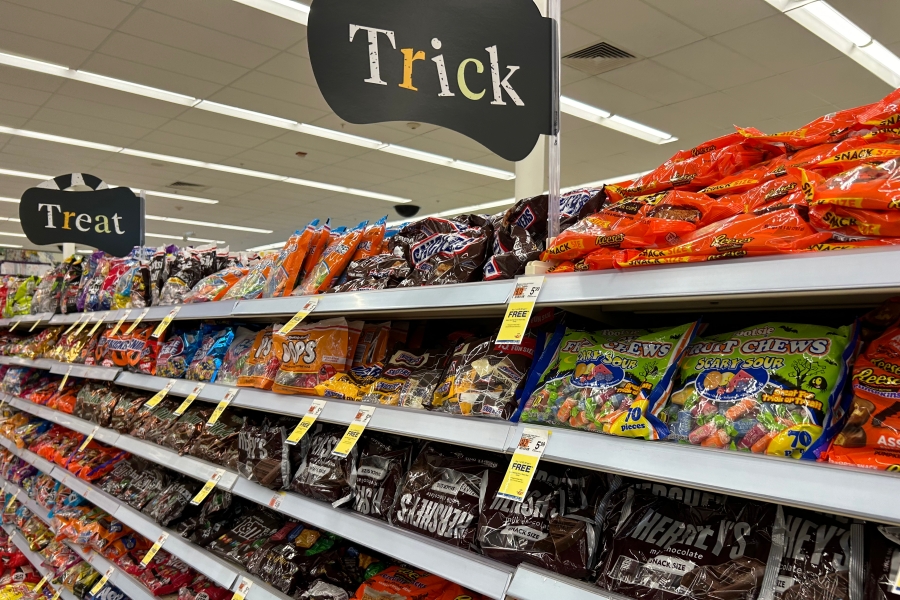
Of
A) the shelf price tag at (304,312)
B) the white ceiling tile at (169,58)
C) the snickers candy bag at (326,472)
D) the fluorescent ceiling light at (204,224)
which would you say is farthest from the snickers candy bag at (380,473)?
the fluorescent ceiling light at (204,224)

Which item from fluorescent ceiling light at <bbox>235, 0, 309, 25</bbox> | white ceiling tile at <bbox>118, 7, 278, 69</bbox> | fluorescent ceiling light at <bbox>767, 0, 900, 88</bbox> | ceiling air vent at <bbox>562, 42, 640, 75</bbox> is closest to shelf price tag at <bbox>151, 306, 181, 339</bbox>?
fluorescent ceiling light at <bbox>235, 0, 309, 25</bbox>

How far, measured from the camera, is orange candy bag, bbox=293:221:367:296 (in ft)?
5.94

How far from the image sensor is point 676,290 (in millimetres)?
930

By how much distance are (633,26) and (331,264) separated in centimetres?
404

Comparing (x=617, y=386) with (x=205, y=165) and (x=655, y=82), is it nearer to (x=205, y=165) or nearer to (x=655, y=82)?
(x=655, y=82)

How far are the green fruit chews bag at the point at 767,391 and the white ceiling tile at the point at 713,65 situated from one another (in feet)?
15.7

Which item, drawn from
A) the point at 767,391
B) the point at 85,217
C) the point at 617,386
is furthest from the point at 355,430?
the point at 85,217

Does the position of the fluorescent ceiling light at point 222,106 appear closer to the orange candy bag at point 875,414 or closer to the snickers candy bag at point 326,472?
the snickers candy bag at point 326,472

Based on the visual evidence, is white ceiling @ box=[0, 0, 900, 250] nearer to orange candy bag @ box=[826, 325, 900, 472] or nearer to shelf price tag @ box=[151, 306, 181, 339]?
shelf price tag @ box=[151, 306, 181, 339]

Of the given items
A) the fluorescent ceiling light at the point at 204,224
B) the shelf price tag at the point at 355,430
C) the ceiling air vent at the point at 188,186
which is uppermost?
the ceiling air vent at the point at 188,186

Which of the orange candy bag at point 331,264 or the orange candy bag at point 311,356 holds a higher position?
the orange candy bag at point 331,264

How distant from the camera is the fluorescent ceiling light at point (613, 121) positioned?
6531 millimetres

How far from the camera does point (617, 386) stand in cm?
111

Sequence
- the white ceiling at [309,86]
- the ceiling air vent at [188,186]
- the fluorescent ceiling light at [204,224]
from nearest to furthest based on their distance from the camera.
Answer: the white ceiling at [309,86] < the ceiling air vent at [188,186] < the fluorescent ceiling light at [204,224]
